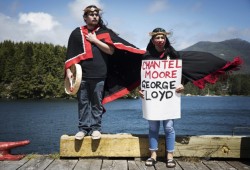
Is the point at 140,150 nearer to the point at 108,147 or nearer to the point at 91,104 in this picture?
the point at 108,147

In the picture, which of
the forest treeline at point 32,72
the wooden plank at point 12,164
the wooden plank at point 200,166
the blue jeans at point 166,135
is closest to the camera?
the wooden plank at point 12,164

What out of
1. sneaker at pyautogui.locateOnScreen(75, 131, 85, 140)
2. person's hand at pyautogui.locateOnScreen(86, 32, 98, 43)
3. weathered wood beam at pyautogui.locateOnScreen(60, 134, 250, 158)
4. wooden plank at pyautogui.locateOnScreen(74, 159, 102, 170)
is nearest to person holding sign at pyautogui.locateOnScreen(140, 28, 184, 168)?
weathered wood beam at pyautogui.locateOnScreen(60, 134, 250, 158)

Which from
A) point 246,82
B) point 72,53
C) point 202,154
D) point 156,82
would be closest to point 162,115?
point 156,82

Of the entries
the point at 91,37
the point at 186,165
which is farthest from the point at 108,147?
the point at 91,37

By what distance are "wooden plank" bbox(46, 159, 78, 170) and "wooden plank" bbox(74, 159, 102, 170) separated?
9 centimetres

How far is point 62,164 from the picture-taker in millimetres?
4734

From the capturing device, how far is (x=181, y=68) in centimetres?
488

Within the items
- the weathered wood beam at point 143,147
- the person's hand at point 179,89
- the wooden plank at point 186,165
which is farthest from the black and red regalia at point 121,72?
the wooden plank at point 186,165

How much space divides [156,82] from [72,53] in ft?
4.51

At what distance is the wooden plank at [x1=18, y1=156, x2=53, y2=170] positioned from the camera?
4.52m

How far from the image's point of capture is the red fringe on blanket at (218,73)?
5020 mm

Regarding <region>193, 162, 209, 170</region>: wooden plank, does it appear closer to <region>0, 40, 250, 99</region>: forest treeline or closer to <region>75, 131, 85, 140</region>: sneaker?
<region>75, 131, 85, 140</region>: sneaker

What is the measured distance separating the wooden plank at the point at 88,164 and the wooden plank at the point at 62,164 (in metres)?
0.09

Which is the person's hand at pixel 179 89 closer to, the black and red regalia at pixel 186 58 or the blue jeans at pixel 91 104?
the black and red regalia at pixel 186 58
